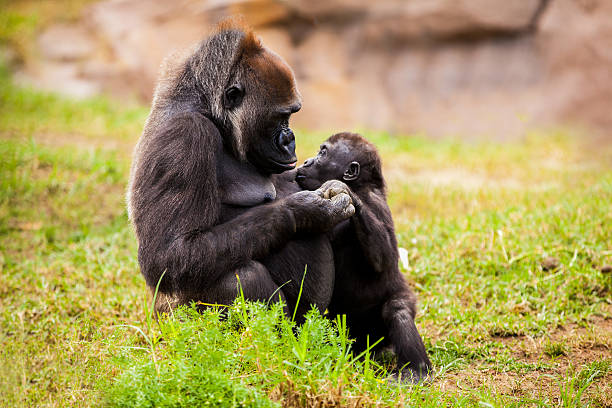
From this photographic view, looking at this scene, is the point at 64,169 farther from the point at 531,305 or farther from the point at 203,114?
the point at 531,305

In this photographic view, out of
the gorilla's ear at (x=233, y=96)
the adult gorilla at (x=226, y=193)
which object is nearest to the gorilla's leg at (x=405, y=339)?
the adult gorilla at (x=226, y=193)

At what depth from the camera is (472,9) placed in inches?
457

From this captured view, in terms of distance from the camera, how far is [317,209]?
347 centimetres

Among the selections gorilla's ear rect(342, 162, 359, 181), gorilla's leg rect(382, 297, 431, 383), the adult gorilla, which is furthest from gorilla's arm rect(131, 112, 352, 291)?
gorilla's leg rect(382, 297, 431, 383)

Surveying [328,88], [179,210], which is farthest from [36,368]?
[328,88]

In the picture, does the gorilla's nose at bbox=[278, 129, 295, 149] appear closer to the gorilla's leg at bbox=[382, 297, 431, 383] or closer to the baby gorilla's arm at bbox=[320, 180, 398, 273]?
the baby gorilla's arm at bbox=[320, 180, 398, 273]

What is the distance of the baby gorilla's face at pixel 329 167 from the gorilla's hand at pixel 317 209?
542 mm

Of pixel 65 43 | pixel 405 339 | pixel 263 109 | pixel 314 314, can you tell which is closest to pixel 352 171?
pixel 263 109

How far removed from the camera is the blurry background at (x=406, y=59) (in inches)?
441

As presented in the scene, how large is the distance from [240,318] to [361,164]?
1451 millimetres

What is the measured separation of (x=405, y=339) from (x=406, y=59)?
9.56 metres

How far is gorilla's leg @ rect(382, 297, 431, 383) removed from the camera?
369 cm

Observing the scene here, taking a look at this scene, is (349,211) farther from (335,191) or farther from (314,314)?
(314,314)

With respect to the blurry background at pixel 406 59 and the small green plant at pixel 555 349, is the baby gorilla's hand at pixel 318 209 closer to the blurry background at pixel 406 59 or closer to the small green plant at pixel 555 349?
the small green plant at pixel 555 349
